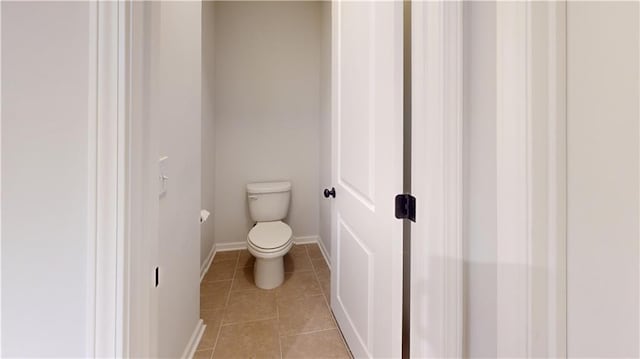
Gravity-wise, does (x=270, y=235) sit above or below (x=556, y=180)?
below

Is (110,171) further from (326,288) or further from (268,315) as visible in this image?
(326,288)

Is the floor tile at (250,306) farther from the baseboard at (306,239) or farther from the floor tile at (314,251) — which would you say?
the baseboard at (306,239)

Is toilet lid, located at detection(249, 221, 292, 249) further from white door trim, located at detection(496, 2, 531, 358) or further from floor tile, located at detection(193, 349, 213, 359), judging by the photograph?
white door trim, located at detection(496, 2, 531, 358)

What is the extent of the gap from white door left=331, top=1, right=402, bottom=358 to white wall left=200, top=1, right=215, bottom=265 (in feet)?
4.07

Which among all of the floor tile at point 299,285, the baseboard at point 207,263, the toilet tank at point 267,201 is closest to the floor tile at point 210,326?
the floor tile at point 299,285

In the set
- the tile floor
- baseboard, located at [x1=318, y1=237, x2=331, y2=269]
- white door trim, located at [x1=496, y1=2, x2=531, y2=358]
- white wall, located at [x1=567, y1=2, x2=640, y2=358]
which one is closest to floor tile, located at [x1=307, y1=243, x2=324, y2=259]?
baseboard, located at [x1=318, y1=237, x2=331, y2=269]

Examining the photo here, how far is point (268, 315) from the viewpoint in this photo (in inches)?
78.5

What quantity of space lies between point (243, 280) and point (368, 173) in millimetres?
1631

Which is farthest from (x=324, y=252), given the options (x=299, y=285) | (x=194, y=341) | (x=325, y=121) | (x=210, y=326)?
(x=194, y=341)

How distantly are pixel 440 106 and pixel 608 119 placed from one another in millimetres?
364

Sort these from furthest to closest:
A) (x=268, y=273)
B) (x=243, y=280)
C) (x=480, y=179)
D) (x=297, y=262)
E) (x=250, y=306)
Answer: (x=297, y=262) < (x=243, y=280) < (x=268, y=273) < (x=250, y=306) < (x=480, y=179)

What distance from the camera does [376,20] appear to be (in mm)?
1205

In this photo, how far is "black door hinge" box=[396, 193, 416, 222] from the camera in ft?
3.34

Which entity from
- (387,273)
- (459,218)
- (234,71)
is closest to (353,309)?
(387,273)
